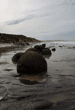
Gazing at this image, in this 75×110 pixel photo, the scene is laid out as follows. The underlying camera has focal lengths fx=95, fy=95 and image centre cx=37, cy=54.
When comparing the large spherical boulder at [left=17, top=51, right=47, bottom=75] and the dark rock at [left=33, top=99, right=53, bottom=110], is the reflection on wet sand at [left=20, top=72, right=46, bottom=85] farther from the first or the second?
the dark rock at [left=33, top=99, right=53, bottom=110]

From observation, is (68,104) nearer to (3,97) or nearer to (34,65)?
(3,97)

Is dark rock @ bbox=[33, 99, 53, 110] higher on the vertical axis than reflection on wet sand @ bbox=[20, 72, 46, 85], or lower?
lower

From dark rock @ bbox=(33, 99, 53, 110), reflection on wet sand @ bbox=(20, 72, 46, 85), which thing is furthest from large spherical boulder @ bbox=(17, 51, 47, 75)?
dark rock @ bbox=(33, 99, 53, 110)

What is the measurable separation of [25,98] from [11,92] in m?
0.46

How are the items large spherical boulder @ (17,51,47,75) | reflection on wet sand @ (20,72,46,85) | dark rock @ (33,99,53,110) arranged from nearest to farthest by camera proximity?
dark rock @ (33,99,53,110) < reflection on wet sand @ (20,72,46,85) < large spherical boulder @ (17,51,47,75)

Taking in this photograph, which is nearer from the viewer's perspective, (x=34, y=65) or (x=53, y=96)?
(x=53, y=96)

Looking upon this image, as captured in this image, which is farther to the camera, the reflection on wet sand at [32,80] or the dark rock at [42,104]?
the reflection on wet sand at [32,80]

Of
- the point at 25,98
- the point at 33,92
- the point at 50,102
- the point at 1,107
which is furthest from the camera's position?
the point at 33,92

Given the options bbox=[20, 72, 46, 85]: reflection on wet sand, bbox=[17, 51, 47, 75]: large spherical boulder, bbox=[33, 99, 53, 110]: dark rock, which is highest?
bbox=[17, 51, 47, 75]: large spherical boulder

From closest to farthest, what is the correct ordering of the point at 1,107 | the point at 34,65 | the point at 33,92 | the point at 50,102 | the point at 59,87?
the point at 1,107 → the point at 50,102 → the point at 33,92 → the point at 59,87 → the point at 34,65

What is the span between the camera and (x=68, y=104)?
185 centimetres

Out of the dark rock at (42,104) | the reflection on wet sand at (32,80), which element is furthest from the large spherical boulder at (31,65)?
the dark rock at (42,104)

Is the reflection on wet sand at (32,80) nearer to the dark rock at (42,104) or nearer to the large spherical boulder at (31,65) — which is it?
the large spherical boulder at (31,65)

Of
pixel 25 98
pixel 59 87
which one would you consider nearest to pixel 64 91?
pixel 59 87
